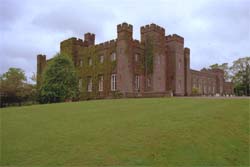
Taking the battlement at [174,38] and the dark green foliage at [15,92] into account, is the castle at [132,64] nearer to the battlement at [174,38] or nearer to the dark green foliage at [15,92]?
the battlement at [174,38]

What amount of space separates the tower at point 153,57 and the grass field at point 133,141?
21269 mm

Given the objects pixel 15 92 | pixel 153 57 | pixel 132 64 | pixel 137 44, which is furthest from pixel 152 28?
pixel 15 92

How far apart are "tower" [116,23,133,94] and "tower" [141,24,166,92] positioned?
290 centimetres

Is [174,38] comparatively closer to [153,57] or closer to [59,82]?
[153,57]

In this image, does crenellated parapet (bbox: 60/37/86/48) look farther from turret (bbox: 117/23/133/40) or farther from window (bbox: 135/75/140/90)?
window (bbox: 135/75/140/90)

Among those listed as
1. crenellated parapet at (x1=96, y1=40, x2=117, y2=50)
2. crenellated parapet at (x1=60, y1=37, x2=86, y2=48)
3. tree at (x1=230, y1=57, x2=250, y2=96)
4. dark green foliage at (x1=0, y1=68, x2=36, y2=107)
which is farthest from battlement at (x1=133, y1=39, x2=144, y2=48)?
tree at (x1=230, y1=57, x2=250, y2=96)

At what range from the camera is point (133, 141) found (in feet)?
28.8

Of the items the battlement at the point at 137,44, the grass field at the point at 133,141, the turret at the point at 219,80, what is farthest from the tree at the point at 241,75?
the grass field at the point at 133,141

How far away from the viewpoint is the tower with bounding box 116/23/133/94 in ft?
103

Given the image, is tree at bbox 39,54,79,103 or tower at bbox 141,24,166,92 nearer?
tree at bbox 39,54,79,103

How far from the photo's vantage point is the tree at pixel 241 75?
56.8 metres

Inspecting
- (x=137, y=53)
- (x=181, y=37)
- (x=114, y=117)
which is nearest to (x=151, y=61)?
(x=137, y=53)

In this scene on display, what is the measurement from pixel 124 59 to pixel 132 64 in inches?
53.0

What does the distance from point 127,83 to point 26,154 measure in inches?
929
